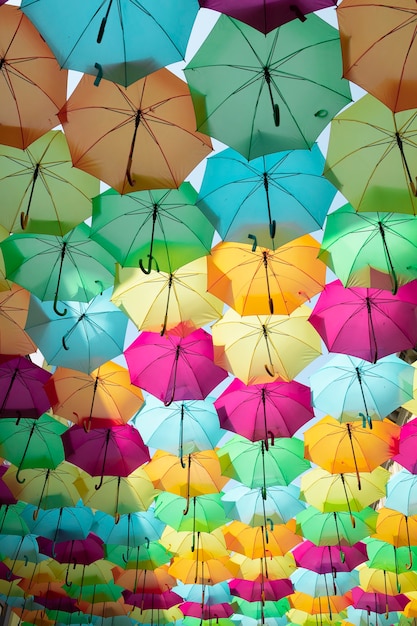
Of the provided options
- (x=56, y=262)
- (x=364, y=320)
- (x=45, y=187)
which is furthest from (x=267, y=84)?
(x=364, y=320)

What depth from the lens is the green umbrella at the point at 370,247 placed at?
6.50m

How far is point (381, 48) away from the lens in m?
4.72

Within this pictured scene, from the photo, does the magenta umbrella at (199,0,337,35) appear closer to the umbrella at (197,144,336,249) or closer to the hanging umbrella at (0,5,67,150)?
the hanging umbrella at (0,5,67,150)

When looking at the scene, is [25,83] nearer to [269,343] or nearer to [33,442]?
[269,343]

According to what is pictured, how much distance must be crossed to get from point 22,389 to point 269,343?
161 inches

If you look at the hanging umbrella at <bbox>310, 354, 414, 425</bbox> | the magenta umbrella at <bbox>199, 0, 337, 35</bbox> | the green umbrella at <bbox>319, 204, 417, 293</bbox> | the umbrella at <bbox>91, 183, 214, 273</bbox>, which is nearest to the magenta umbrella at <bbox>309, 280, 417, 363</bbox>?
the green umbrella at <bbox>319, 204, 417, 293</bbox>

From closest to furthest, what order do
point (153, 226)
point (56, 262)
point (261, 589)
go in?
point (153, 226)
point (56, 262)
point (261, 589)

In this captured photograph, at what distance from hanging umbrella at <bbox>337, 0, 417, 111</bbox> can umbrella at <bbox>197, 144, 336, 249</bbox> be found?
4.57 ft

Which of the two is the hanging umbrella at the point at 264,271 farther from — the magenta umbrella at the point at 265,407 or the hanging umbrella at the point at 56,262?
the magenta umbrella at the point at 265,407

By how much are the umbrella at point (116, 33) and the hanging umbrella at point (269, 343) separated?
407 centimetres

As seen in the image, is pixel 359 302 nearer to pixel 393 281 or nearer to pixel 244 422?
pixel 393 281

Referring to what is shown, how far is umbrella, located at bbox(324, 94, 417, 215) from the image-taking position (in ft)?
18.1

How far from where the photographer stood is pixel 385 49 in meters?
4.73

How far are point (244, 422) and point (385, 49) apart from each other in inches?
229
